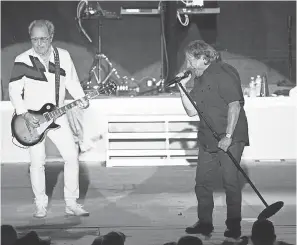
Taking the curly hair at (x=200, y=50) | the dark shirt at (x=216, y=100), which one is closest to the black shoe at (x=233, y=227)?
the dark shirt at (x=216, y=100)

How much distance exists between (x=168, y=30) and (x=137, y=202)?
416 centimetres

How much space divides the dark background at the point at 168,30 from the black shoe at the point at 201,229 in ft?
16.2

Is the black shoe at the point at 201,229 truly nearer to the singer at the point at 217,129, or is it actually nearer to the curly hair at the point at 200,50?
the singer at the point at 217,129

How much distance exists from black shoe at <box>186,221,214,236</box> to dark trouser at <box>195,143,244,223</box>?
0.11 feet

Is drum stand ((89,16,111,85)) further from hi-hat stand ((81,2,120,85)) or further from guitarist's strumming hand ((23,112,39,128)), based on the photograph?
guitarist's strumming hand ((23,112,39,128))

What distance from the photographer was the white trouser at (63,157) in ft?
19.5

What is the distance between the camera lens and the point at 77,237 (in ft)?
17.4

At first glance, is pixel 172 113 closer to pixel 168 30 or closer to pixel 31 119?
pixel 168 30

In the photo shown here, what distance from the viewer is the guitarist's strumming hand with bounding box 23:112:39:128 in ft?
19.0

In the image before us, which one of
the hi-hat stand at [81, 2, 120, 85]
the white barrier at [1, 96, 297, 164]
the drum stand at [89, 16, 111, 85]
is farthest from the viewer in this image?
the drum stand at [89, 16, 111, 85]

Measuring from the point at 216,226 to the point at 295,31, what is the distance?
5.39m

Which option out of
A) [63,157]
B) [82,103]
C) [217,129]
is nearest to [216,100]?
[217,129]

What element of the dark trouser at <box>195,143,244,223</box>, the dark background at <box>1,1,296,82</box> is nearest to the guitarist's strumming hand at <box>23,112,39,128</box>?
the dark trouser at <box>195,143,244,223</box>

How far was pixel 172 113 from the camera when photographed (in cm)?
894
